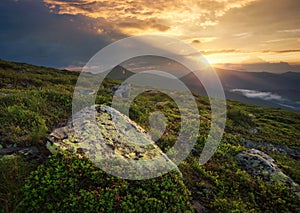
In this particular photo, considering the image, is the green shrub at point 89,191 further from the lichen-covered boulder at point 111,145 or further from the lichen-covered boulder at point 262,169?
the lichen-covered boulder at point 262,169

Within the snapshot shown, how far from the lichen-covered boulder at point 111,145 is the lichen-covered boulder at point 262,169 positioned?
5.44 m

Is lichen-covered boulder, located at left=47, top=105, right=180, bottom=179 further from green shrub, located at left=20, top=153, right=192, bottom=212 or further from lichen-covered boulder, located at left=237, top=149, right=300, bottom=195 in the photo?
lichen-covered boulder, located at left=237, top=149, right=300, bottom=195

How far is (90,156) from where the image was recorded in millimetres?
7711

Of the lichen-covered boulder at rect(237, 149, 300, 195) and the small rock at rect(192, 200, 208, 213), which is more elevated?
the small rock at rect(192, 200, 208, 213)

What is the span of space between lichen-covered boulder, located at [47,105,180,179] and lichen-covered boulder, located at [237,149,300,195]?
17.8 feet

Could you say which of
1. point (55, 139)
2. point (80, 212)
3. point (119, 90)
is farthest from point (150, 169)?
point (119, 90)

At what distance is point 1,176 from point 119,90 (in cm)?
2102

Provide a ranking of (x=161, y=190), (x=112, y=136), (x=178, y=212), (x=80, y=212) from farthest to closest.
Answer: (x=112, y=136) → (x=161, y=190) → (x=178, y=212) → (x=80, y=212)

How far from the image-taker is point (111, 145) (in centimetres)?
858

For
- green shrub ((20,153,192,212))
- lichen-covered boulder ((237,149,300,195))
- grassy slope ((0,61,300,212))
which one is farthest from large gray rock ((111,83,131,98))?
green shrub ((20,153,192,212))

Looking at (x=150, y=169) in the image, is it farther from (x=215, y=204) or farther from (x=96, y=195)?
(x=215, y=204)

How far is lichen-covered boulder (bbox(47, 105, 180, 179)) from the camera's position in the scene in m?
7.64

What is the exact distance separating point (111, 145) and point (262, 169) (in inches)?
334

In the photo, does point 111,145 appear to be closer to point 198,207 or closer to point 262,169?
point 198,207
